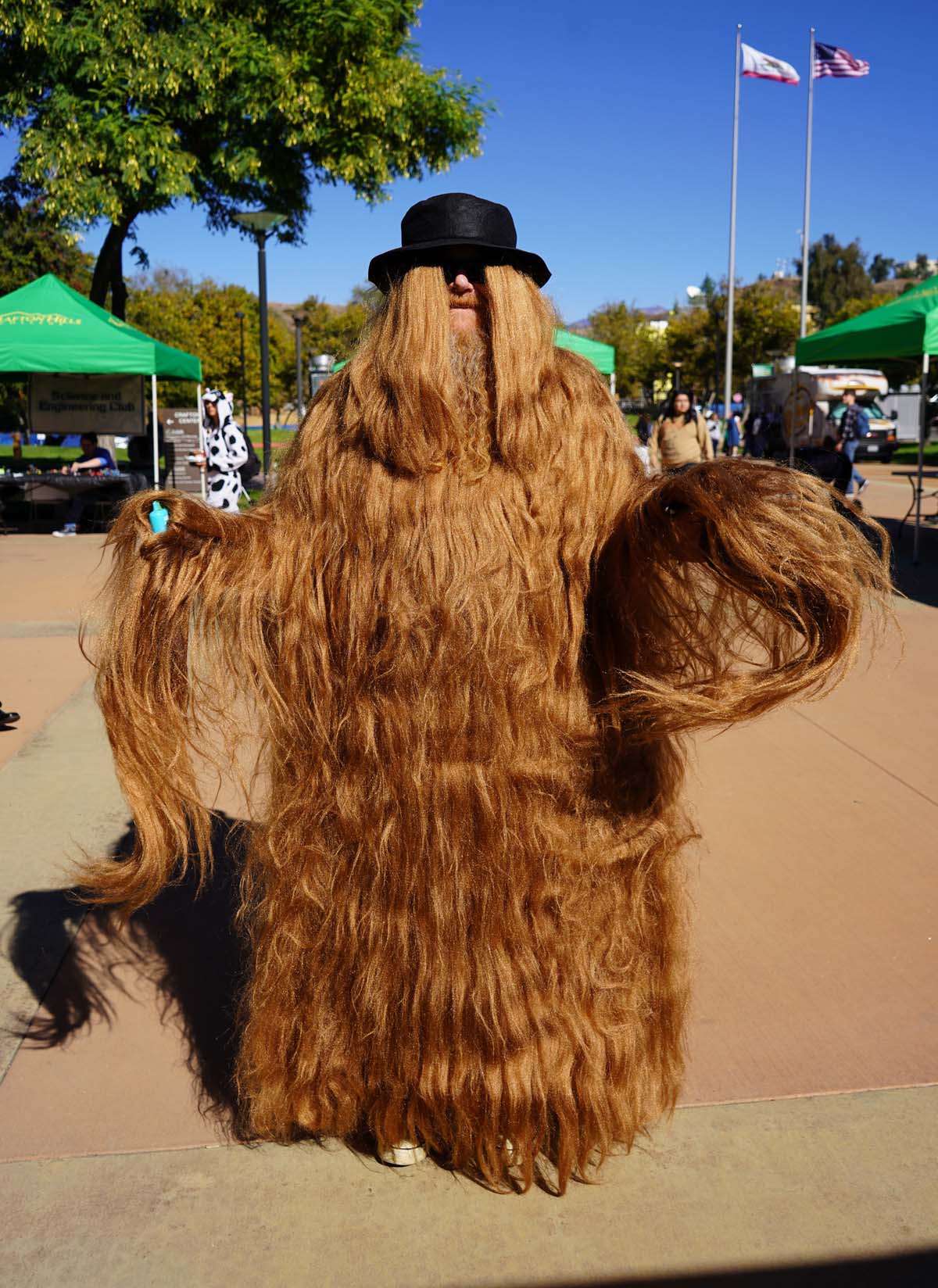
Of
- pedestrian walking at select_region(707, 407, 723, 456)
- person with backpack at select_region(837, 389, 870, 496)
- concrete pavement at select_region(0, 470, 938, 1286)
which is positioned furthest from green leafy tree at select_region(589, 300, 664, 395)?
concrete pavement at select_region(0, 470, 938, 1286)

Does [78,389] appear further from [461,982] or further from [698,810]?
[461,982]

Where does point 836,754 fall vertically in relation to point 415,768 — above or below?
below

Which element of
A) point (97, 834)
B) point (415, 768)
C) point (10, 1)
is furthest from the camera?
point (10, 1)

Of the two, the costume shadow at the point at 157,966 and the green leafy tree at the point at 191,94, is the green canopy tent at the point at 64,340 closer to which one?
the green leafy tree at the point at 191,94

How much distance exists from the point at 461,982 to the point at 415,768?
421mm

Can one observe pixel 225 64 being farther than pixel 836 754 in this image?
Yes

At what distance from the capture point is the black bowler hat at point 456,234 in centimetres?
218

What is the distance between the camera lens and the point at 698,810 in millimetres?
4770

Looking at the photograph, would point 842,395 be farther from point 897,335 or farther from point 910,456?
point 897,335

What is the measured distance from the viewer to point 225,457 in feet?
38.5

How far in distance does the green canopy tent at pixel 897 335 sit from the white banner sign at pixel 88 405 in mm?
9425

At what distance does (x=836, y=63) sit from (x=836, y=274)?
60.9m

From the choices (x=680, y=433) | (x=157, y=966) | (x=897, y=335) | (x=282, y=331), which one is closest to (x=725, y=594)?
(x=157, y=966)

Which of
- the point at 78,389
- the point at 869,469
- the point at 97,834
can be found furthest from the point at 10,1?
the point at 869,469
